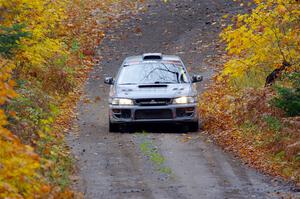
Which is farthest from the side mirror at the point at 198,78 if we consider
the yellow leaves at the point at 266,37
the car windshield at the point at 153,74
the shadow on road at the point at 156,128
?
the shadow on road at the point at 156,128

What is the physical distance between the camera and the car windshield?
18391 millimetres

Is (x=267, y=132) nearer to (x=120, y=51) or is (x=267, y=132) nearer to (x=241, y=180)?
(x=241, y=180)

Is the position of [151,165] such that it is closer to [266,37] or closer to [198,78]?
[198,78]

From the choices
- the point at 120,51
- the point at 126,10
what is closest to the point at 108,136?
the point at 120,51

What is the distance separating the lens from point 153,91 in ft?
57.7

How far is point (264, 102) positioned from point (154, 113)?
117 inches

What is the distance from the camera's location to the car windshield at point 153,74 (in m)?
18.4

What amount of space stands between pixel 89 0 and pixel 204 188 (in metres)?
26.7

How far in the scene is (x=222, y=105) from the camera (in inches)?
820

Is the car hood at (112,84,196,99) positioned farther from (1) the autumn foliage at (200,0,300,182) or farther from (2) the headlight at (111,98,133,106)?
(1) the autumn foliage at (200,0,300,182)

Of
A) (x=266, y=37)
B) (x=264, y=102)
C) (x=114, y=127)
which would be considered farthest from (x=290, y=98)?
(x=114, y=127)

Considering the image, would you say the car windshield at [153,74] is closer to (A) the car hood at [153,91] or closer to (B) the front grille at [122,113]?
(A) the car hood at [153,91]

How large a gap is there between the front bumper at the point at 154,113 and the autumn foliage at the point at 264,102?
3.02ft

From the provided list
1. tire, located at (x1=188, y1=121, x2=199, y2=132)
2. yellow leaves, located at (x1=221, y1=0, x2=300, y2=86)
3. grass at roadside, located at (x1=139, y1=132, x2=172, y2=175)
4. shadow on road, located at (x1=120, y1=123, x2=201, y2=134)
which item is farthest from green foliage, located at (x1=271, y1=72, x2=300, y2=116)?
grass at roadside, located at (x1=139, y1=132, x2=172, y2=175)
